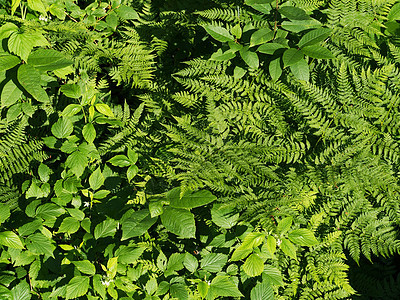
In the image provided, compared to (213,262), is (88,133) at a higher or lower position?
higher

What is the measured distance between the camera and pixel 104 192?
2352mm

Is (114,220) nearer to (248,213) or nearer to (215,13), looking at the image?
(248,213)

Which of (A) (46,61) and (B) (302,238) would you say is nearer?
(B) (302,238)

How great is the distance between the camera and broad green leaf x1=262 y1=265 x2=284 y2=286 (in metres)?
2.14

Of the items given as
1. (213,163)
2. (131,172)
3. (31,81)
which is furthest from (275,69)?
(31,81)

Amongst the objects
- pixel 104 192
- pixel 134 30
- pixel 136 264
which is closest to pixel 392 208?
pixel 136 264

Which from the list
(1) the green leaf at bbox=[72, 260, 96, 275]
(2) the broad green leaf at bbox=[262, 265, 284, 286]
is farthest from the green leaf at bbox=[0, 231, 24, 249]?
(2) the broad green leaf at bbox=[262, 265, 284, 286]

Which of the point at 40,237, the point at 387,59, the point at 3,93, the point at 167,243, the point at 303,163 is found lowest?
the point at 167,243

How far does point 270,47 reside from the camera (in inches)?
101

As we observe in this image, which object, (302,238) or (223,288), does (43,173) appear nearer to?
(223,288)

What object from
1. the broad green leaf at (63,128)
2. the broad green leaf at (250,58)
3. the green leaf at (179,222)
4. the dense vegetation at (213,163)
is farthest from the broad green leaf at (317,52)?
the broad green leaf at (63,128)

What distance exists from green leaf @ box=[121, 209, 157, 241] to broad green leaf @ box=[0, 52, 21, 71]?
1187mm

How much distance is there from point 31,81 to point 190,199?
1205 millimetres

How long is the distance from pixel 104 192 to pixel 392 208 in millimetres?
1808
